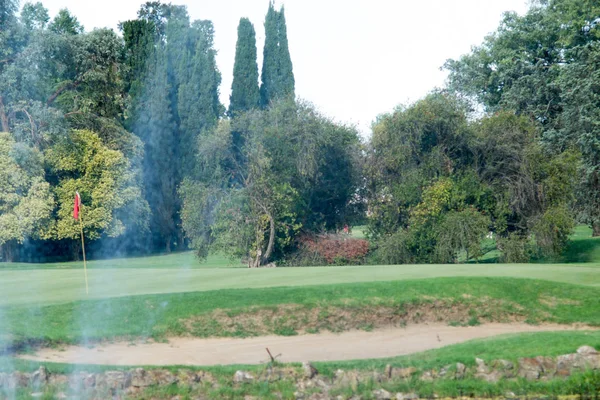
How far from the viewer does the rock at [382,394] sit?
519 inches

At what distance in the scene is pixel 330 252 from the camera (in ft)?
125

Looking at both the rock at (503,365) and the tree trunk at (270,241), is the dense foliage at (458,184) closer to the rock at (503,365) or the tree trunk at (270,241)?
the tree trunk at (270,241)

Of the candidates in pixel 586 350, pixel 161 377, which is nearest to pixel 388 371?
pixel 586 350

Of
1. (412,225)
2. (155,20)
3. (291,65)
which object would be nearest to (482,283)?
(412,225)

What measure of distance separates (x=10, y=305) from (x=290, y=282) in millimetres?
7183

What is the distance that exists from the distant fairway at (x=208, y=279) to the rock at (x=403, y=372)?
6.81 metres

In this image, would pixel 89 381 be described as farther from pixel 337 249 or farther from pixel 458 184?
pixel 458 184

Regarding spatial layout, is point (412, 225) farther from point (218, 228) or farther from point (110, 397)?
point (110, 397)

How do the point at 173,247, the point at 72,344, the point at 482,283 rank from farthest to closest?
the point at 173,247 → the point at 482,283 → the point at 72,344

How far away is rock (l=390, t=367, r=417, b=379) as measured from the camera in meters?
13.8

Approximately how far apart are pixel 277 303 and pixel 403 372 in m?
4.67

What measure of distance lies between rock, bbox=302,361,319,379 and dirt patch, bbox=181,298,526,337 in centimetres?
331

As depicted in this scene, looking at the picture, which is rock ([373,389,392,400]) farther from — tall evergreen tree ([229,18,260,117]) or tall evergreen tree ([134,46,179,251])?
tall evergreen tree ([229,18,260,117])

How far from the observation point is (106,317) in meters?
16.7
